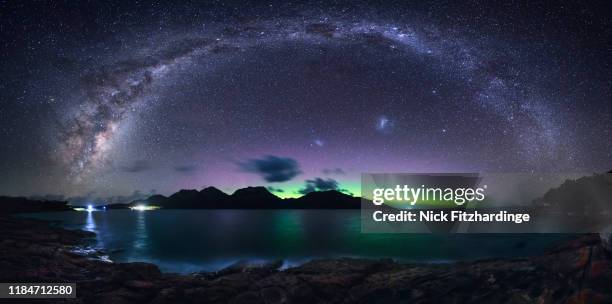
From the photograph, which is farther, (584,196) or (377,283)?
(584,196)

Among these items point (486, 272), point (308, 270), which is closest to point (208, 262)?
point (308, 270)

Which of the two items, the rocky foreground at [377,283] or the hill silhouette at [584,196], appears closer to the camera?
the rocky foreground at [377,283]

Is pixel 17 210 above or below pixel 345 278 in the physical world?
below

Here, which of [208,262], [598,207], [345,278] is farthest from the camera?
[598,207]

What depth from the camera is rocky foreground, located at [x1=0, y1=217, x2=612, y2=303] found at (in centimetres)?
1134

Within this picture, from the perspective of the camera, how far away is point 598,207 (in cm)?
14525

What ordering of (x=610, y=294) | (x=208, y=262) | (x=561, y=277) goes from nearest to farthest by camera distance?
(x=610, y=294) → (x=561, y=277) → (x=208, y=262)

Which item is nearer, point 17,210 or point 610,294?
point 610,294

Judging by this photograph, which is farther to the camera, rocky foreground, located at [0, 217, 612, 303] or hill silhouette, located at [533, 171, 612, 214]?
hill silhouette, located at [533, 171, 612, 214]

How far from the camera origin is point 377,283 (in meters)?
14.7

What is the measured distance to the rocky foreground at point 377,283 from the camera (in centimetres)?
1134

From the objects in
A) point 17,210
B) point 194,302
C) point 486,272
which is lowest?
point 17,210

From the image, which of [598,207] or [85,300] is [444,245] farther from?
[598,207]

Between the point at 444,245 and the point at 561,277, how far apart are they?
39.6m
